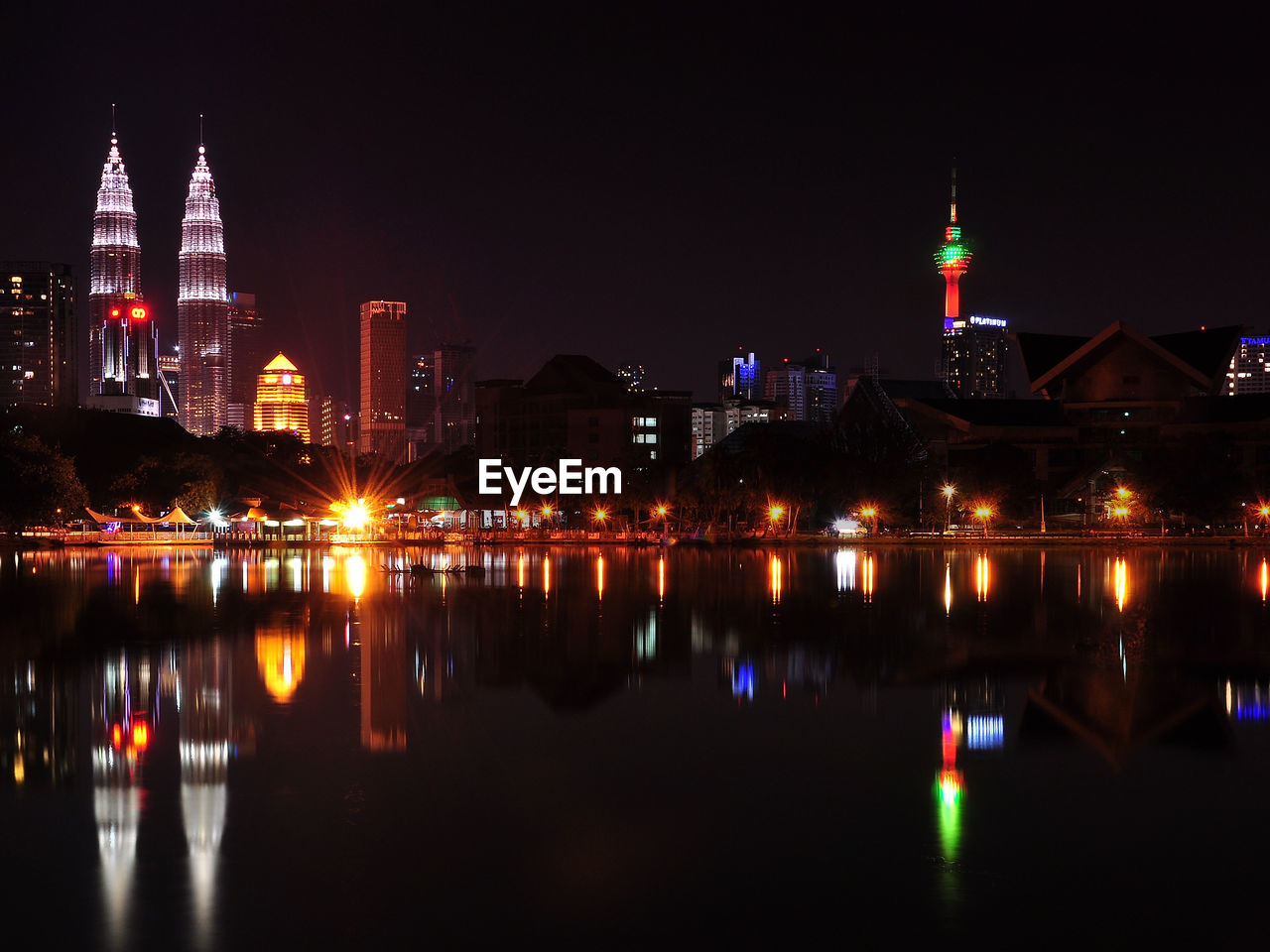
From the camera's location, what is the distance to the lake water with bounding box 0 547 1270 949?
10.3m

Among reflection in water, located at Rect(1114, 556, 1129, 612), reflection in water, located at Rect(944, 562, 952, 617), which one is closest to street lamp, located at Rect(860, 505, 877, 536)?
reflection in water, located at Rect(1114, 556, 1129, 612)

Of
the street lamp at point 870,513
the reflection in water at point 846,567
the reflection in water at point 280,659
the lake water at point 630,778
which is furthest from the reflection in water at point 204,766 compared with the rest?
the street lamp at point 870,513

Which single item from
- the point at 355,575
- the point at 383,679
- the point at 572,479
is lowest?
the point at 383,679

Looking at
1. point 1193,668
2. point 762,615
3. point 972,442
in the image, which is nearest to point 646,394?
point 972,442

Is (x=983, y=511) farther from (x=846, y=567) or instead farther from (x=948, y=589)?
(x=948, y=589)

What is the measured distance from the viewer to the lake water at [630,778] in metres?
10.3

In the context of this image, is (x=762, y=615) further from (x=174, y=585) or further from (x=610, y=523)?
(x=610, y=523)

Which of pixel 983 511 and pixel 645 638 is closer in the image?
pixel 645 638

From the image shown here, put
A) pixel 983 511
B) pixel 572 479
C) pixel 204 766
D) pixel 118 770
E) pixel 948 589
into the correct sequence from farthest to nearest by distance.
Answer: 1. pixel 572 479
2. pixel 983 511
3. pixel 948 589
4. pixel 204 766
5. pixel 118 770

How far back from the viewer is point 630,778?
1470cm

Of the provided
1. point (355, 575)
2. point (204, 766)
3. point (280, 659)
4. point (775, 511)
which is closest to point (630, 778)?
point (204, 766)

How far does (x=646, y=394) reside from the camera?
463ft

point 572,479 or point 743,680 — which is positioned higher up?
point 572,479

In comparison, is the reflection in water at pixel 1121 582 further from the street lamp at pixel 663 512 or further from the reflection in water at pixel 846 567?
the street lamp at pixel 663 512
